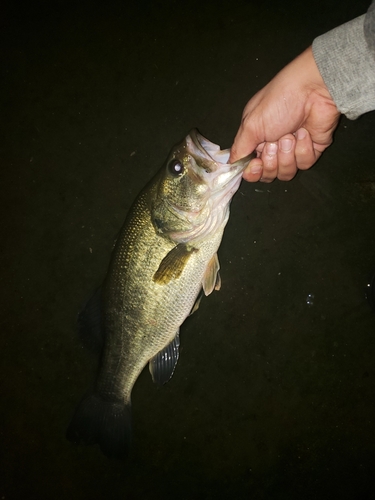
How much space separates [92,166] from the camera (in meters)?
2.56

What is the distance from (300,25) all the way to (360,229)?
1.54 m

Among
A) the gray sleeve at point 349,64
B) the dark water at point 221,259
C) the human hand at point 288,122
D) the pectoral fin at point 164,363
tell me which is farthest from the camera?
the dark water at point 221,259

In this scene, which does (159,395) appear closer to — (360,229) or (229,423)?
(229,423)

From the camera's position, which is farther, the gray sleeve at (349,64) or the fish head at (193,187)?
the fish head at (193,187)

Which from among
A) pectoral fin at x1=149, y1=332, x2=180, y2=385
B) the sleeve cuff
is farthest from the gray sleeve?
pectoral fin at x1=149, y1=332, x2=180, y2=385

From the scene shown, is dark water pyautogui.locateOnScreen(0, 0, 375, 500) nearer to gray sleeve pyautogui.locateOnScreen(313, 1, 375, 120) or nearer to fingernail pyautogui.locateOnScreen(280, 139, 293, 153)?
fingernail pyautogui.locateOnScreen(280, 139, 293, 153)

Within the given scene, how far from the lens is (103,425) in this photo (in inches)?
83.7

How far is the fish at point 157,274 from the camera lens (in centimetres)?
177

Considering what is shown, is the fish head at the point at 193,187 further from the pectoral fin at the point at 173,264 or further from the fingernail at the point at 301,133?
the fingernail at the point at 301,133

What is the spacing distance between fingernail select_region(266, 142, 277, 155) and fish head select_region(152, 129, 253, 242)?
0.20 meters

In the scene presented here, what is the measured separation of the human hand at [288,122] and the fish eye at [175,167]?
292mm

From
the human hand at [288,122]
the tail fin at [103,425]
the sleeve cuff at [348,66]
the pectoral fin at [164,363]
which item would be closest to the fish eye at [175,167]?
the human hand at [288,122]

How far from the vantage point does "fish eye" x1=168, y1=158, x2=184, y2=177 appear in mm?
1779

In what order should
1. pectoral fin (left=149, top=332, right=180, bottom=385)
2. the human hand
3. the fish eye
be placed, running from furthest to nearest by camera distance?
pectoral fin (left=149, top=332, right=180, bottom=385), the fish eye, the human hand
